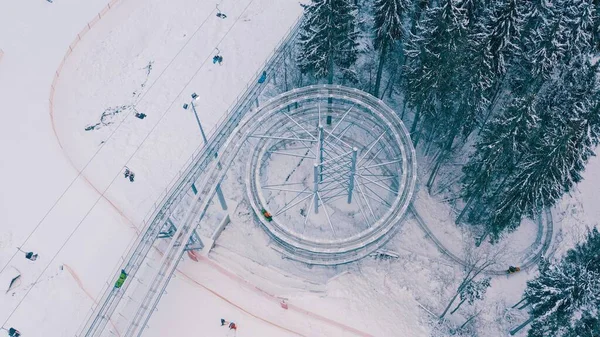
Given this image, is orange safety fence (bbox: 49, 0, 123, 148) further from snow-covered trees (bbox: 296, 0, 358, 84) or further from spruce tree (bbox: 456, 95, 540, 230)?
spruce tree (bbox: 456, 95, 540, 230)

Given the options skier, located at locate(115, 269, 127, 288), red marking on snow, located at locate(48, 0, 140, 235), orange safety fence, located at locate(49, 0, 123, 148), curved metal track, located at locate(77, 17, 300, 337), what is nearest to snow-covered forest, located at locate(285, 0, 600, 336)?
curved metal track, located at locate(77, 17, 300, 337)

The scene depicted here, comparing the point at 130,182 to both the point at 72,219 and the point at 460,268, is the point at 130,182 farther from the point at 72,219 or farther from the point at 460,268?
the point at 460,268

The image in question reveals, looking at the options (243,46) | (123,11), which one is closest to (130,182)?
(243,46)

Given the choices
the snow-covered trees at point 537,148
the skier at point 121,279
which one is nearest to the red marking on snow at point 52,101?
the skier at point 121,279

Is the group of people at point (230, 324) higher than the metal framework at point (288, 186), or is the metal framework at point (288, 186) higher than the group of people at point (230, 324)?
the metal framework at point (288, 186)

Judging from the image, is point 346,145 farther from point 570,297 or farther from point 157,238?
point 570,297

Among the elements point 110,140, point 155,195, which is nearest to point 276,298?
point 155,195

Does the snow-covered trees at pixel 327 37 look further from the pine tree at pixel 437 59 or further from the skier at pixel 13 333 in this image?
the skier at pixel 13 333
